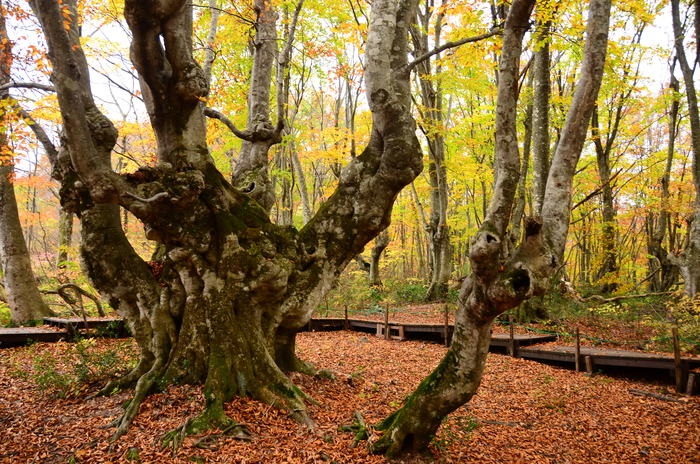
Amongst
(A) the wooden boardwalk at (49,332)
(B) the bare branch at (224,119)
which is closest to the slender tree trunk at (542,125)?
(B) the bare branch at (224,119)

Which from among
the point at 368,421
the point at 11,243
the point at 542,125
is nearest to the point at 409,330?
the point at 368,421

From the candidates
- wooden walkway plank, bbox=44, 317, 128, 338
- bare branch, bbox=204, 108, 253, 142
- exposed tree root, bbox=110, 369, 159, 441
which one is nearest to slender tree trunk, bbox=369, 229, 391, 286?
wooden walkway plank, bbox=44, 317, 128, 338

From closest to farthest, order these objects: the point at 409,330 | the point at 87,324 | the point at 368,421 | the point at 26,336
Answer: the point at 368,421, the point at 26,336, the point at 87,324, the point at 409,330

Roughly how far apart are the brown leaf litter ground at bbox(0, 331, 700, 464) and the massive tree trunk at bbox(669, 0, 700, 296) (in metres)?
3.62

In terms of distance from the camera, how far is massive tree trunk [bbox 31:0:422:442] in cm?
431

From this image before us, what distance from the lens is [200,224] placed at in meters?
4.78

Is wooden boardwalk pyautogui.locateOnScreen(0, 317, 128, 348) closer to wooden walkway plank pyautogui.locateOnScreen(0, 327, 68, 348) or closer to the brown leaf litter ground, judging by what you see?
wooden walkway plank pyautogui.locateOnScreen(0, 327, 68, 348)

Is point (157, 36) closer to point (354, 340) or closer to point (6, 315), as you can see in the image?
point (354, 340)

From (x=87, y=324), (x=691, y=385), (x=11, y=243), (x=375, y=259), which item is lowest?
(x=691, y=385)

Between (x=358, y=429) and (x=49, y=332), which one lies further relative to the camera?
(x=49, y=332)

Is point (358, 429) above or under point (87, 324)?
under

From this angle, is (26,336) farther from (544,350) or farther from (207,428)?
(544,350)

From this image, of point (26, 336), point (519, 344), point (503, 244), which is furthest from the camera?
point (519, 344)

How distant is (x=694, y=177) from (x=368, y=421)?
1090cm
